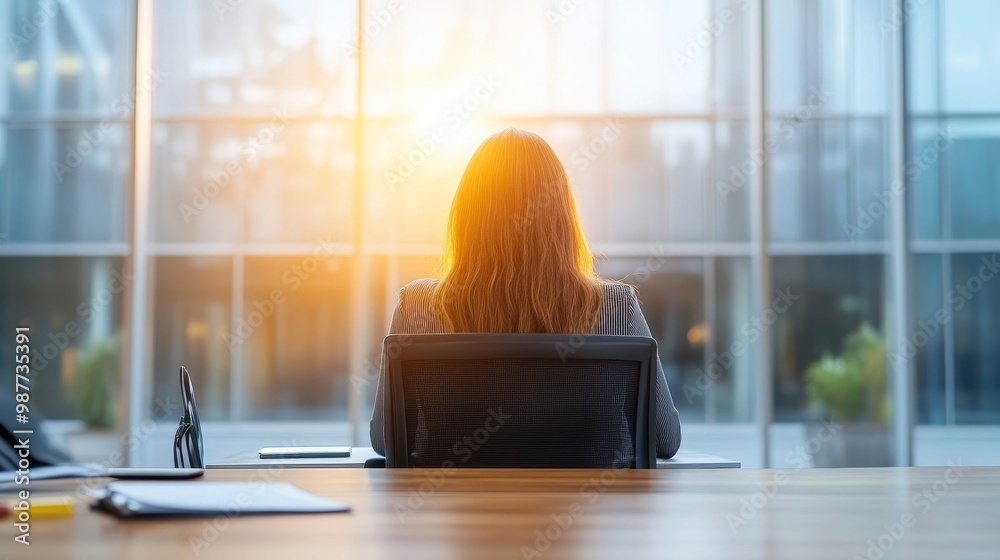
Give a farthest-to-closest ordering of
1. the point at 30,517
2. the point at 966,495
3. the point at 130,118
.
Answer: the point at 130,118 < the point at 966,495 < the point at 30,517

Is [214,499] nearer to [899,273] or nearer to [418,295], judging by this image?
[418,295]

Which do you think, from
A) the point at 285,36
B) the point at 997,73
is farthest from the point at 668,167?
the point at 285,36

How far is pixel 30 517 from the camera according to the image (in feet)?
2.51

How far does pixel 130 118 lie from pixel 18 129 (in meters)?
0.69

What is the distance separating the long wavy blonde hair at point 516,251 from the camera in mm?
2000

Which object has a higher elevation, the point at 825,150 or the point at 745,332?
the point at 825,150

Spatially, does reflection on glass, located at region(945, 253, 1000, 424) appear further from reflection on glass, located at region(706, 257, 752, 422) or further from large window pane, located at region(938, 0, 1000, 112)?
reflection on glass, located at region(706, 257, 752, 422)

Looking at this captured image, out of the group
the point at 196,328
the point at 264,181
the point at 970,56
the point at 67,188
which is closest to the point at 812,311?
the point at 970,56

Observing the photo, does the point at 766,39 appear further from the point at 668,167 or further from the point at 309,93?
the point at 309,93
